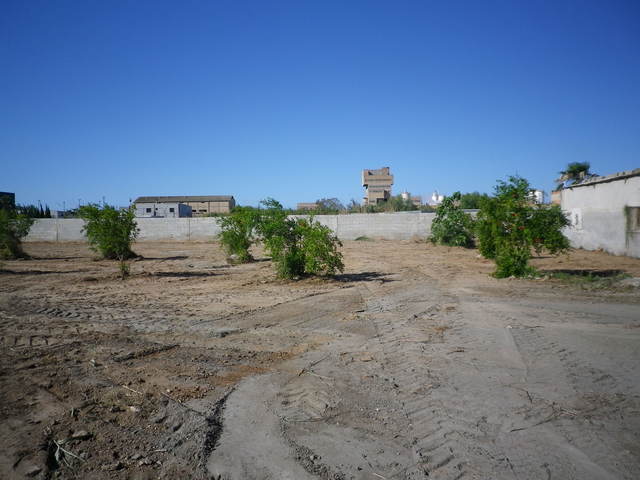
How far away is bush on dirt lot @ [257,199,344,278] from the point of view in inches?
446

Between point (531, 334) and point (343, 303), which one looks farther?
point (343, 303)

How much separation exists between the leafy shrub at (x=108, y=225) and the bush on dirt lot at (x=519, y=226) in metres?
11.5

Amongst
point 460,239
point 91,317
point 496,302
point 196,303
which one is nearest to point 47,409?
point 91,317

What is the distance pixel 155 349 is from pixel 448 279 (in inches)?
341

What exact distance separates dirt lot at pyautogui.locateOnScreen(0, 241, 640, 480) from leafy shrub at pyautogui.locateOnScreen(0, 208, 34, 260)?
453 inches

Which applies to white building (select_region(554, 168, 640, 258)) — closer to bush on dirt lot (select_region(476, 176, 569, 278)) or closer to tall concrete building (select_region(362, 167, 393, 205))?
bush on dirt lot (select_region(476, 176, 569, 278))

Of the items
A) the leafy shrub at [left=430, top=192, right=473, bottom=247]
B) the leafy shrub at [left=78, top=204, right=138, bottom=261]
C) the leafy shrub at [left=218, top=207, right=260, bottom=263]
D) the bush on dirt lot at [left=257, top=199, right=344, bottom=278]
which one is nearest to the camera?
the bush on dirt lot at [left=257, top=199, right=344, bottom=278]

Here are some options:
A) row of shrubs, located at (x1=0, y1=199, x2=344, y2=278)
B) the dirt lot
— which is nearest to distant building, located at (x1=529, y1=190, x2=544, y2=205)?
the dirt lot

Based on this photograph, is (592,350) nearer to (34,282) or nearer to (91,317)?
(91,317)

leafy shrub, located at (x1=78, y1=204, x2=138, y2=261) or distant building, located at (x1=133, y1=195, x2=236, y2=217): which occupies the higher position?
distant building, located at (x1=133, y1=195, x2=236, y2=217)

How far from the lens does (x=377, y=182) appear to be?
63438 mm

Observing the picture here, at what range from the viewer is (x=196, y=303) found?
891cm

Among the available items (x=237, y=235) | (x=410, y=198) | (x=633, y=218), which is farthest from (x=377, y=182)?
(x=237, y=235)

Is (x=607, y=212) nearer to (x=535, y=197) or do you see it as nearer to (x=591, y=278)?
(x=591, y=278)
